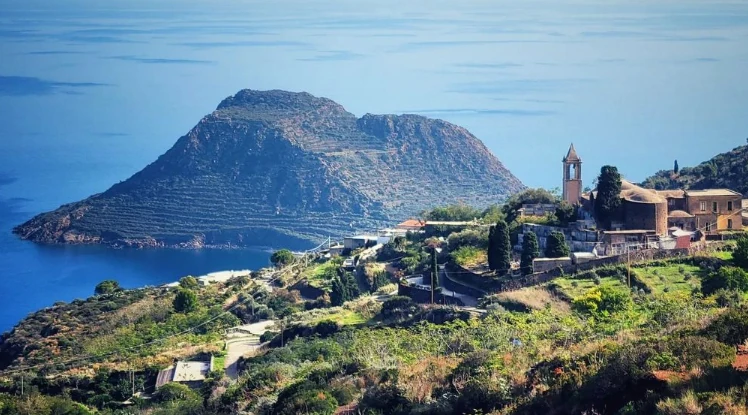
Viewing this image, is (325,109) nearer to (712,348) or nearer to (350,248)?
(350,248)

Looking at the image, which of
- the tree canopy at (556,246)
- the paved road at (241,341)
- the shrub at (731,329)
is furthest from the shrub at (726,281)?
the paved road at (241,341)

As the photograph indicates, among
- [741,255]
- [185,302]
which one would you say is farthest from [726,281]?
[185,302]

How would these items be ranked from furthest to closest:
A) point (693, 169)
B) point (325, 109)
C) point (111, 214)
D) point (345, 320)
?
point (325, 109) < point (111, 214) < point (693, 169) < point (345, 320)

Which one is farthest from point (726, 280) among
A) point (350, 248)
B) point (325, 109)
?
point (325, 109)

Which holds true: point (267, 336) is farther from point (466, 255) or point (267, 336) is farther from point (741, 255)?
point (741, 255)

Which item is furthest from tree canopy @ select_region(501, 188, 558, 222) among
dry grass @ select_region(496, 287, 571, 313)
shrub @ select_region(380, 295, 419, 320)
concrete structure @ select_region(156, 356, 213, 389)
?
concrete structure @ select_region(156, 356, 213, 389)
